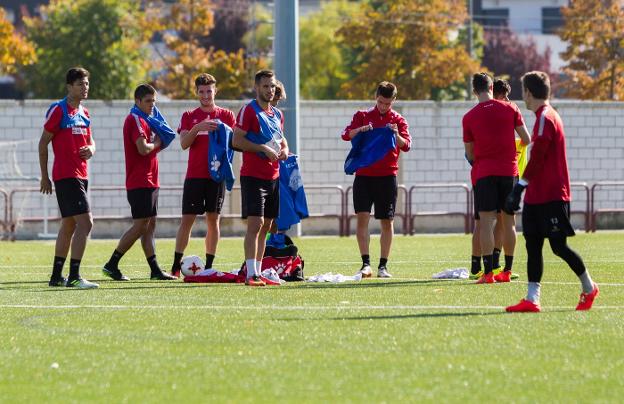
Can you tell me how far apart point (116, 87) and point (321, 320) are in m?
48.2

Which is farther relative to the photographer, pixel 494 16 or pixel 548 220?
pixel 494 16

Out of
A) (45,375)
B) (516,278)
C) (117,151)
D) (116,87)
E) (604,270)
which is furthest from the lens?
(116,87)

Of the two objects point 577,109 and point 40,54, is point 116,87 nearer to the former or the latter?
point 40,54

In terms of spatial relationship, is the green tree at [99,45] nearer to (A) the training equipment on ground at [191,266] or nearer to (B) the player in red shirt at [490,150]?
(A) the training equipment on ground at [191,266]

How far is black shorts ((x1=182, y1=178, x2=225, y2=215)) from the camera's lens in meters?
→ 14.1

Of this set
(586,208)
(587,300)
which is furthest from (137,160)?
(586,208)

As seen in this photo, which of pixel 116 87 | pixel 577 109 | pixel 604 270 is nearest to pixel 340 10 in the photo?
pixel 116 87

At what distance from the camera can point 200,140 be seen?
14.0 metres

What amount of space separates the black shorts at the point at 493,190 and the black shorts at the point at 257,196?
1.96 m

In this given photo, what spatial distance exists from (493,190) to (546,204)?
3.03 m

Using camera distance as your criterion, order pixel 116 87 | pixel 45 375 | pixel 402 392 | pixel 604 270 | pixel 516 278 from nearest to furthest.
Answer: pixel 402 392, pixel 45 375, pixel 516 278, pixel 604 270, pixel 116 87

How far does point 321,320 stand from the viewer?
9305mm

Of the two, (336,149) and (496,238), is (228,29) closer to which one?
(336,149)

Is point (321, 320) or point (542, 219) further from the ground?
point (542, 219)
